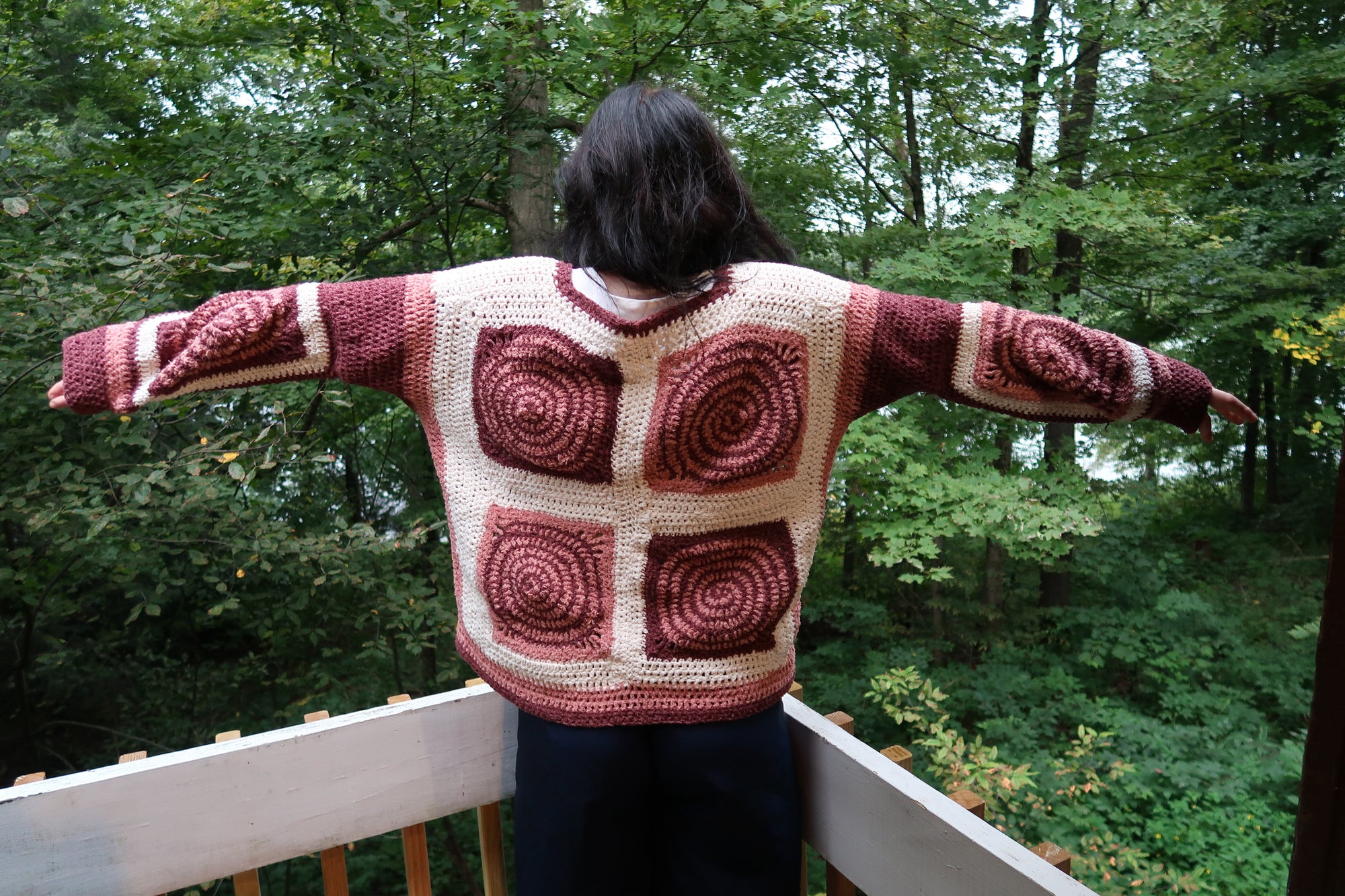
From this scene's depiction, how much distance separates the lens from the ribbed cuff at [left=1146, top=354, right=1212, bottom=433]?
104 centimetres

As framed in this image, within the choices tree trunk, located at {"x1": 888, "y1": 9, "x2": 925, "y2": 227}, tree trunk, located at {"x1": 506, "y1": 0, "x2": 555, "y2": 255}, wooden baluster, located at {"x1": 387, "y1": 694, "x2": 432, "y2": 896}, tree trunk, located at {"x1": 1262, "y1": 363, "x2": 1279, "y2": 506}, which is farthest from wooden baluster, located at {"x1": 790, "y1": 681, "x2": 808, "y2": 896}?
tree trunk, located at {"x1": 1262, "y1": 363, "x2": 1279, "y2": 506}

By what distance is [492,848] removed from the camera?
1.43m

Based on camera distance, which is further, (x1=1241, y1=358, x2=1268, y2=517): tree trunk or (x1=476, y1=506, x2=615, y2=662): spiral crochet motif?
(x1=1241, y1=358, x2=1268, y2=517): tree trunk

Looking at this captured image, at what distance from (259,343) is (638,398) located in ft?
1.46

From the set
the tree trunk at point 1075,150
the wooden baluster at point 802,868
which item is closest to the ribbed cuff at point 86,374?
the wooden baluster at point 802,868

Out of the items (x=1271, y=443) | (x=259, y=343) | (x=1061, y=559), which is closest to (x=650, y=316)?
(x=259, y=343)

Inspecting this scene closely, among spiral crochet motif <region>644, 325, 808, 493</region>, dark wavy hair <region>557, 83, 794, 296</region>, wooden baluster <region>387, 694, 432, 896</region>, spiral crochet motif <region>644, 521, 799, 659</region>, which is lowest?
wooden baluster <region>387, 694, 432, 896</region>

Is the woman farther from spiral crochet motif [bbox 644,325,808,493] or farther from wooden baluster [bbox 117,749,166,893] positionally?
wooden baluster [bbox 117,749,166,893]

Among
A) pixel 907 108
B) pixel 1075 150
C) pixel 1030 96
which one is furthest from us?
pixel 907 108

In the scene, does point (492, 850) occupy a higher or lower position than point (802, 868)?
lower

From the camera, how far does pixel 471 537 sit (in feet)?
3.80

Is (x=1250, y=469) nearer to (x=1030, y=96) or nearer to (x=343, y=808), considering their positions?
(x=1030, y=96)

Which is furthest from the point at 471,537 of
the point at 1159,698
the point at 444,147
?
the point at 1159,698

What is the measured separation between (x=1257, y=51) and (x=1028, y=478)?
1616 mm
